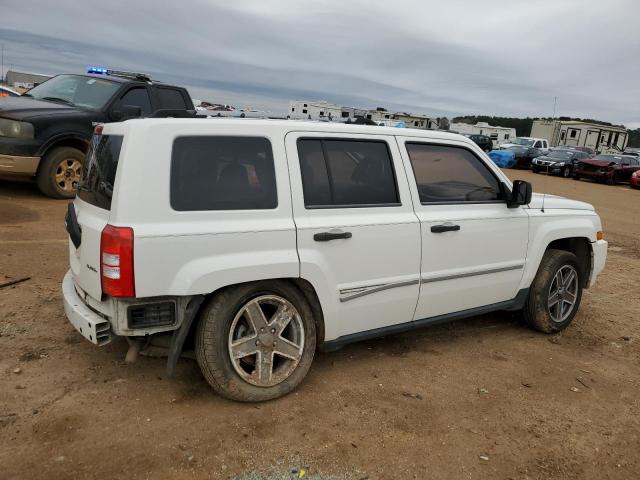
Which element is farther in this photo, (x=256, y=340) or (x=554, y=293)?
(x=554, y=293)

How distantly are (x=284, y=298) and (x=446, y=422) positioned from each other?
1246 mm

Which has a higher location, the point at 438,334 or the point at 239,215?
the point at 239,215

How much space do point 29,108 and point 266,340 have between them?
6.72 metres

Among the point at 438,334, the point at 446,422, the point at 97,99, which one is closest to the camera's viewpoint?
the point at 446,422

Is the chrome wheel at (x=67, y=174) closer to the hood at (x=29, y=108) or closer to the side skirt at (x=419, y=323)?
the hood at (x=29, y=108)

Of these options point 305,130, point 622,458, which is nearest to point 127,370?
point 305,130

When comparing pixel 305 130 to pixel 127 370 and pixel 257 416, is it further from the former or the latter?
pixel 127 370

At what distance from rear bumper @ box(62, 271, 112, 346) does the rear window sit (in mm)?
624

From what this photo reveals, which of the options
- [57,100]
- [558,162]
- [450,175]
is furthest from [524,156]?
[450,175]

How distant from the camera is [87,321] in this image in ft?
10.2

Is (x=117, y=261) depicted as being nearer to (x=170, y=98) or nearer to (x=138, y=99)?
(x=138, y=99)

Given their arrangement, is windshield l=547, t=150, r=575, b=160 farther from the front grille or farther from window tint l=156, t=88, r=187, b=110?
the front grille

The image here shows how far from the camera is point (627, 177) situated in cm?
2588

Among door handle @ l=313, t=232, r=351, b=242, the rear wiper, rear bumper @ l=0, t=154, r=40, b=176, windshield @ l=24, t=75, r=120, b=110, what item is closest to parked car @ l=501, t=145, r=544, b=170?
windshield @ l=24, t=75, r=120, b=110
